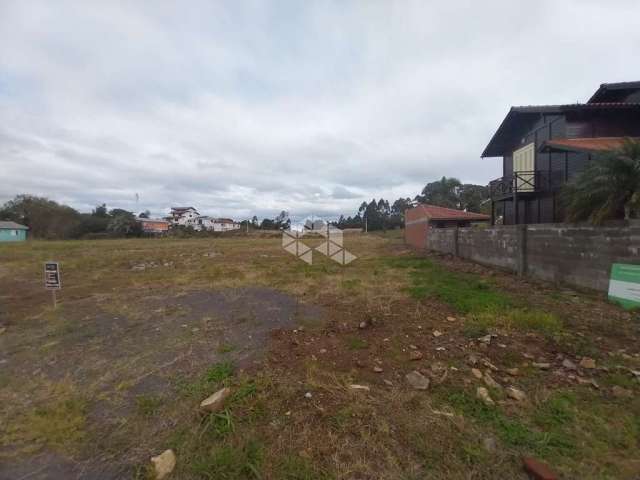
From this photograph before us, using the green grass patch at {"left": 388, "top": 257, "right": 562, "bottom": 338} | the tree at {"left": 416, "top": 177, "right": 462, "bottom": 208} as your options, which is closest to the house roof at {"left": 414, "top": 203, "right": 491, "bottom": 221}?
the green grass patch at {"left": 388, "top": 257, "right": 562, "bottom": 338}

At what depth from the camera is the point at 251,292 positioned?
6.54 m

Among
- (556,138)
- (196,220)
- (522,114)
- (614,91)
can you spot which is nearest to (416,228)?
(522,114)

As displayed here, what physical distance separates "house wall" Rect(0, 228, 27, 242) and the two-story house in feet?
160

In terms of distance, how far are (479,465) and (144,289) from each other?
767 cm

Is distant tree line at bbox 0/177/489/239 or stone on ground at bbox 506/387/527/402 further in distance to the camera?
distant tree line at bbox 0/177/489/239

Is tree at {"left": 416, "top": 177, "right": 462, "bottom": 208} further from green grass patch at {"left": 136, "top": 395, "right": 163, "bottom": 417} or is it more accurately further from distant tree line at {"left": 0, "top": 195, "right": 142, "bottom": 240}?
distant tree line at {"left": 0, "top": 195, "right": 142, "bottom": 240}

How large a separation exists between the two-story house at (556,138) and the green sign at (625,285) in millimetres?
4331

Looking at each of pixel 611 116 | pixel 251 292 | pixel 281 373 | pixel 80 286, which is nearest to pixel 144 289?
pixel 80 286

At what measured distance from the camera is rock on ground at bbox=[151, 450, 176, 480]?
169 centimetres

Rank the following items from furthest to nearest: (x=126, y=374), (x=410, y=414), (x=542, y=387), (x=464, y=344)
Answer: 1. (x=464, y=344)
2. (x=126, y=374)
3. (x=542, y=387)
4. (x=410, y=414)

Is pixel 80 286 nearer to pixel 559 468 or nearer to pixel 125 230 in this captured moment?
pixel 559 468

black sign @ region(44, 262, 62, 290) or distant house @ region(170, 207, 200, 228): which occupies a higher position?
distant house @ region(170, 207, 200, 228)

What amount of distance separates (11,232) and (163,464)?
161 ft

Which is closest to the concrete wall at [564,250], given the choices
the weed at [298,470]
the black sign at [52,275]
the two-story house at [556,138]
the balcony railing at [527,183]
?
the two-story house at [556,138]
